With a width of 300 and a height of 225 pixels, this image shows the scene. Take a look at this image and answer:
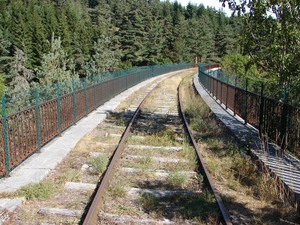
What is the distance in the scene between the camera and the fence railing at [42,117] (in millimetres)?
7277

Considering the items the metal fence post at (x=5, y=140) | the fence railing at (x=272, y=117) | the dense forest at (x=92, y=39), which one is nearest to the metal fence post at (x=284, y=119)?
the fence railing at (x=272, y=117)

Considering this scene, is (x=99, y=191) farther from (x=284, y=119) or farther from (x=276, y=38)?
(x=276, y=38)

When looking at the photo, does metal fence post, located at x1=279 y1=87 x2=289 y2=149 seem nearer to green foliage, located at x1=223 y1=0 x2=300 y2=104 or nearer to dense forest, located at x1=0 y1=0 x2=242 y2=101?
green foliage, located at x1=223 y1=0 x2=300 y2=104

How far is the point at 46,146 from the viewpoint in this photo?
968 centimetres

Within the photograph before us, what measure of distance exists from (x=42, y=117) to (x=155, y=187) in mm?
4027

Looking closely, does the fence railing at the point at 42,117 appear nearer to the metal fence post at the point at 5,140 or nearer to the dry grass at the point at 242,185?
the metal fence post at the point at 5,140

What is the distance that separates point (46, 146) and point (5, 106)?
256 cm

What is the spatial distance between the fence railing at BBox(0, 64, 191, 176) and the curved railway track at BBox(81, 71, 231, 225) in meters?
2.00

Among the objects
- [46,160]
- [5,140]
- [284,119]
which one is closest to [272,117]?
[284,119]

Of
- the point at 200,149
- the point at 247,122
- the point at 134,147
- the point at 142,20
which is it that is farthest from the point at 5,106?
the point at 142,20

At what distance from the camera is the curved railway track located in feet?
18.3

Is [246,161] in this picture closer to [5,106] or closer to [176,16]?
[5,106]

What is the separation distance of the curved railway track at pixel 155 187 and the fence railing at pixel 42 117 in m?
2.00

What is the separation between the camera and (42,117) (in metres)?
9.34
